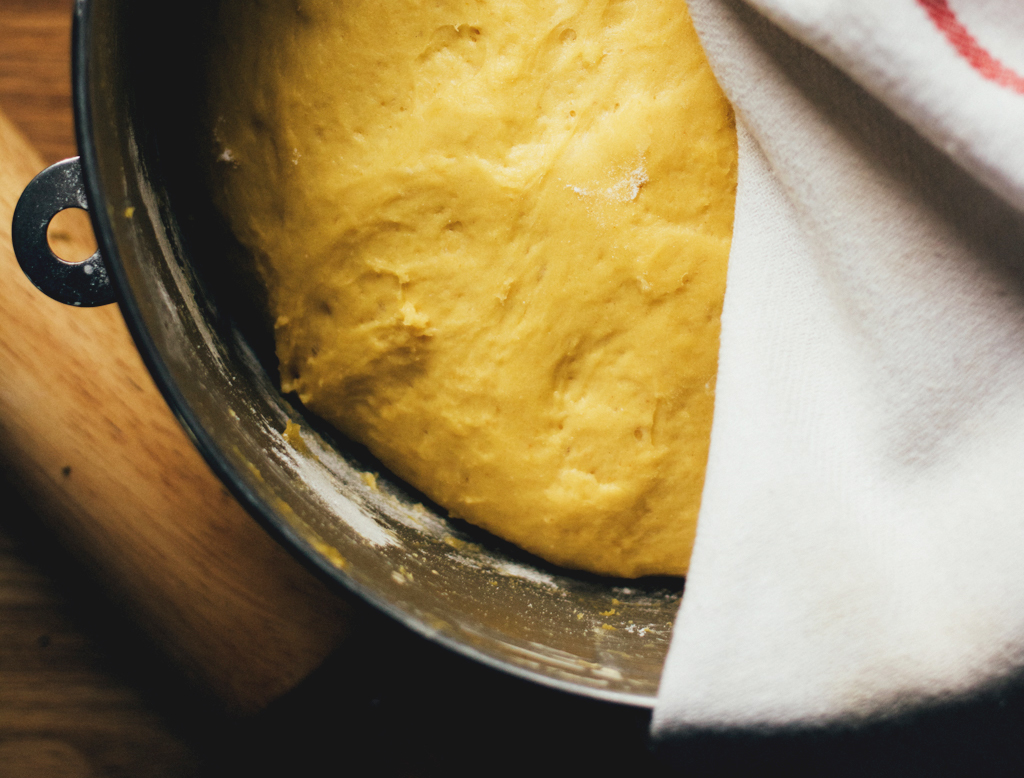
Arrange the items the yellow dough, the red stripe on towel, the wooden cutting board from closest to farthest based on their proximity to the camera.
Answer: the red stripe on towel, the yellow dough, the wooden cutting board

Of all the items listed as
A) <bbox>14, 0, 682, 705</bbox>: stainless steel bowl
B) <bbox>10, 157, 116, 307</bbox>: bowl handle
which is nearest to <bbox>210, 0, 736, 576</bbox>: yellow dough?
<bbox>14, 0, 682, 705</bbox>: stainless steel bowl

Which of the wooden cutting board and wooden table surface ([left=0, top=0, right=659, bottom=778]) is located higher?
the wooden cutting board

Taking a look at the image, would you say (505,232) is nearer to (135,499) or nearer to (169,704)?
(135,499)

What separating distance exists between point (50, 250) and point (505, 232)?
0.46m

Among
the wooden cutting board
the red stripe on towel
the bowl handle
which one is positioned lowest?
the wooden cutting board

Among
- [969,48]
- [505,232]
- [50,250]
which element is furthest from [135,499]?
[969,48]

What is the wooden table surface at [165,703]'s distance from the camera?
0.92 meters

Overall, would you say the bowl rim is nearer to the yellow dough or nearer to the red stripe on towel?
the yellow dough

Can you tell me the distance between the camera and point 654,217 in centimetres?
75

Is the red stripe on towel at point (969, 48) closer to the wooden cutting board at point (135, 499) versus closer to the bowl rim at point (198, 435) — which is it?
the bowl rim at point (198, 435)

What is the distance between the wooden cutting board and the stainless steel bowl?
17cm

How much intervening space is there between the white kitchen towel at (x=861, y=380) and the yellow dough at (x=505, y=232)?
8 centimetres

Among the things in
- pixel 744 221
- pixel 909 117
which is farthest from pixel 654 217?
pixel 909 117

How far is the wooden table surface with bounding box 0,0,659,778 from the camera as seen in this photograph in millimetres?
916
